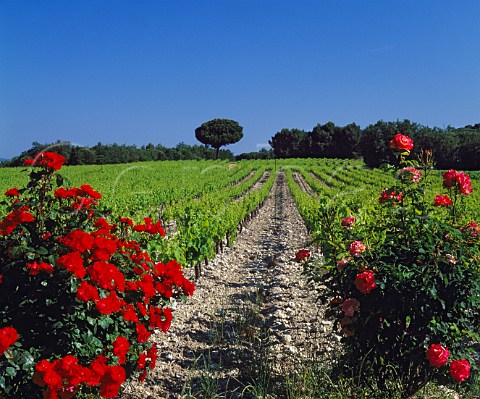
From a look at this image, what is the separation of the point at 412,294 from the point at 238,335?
8.86 feet

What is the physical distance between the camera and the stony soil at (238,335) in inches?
166

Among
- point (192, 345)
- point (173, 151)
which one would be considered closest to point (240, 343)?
point (192, 345)

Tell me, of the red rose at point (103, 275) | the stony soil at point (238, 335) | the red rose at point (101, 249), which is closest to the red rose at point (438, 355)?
the stony soil at point (238, 335)

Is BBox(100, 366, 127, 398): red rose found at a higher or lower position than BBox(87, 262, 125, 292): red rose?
lower

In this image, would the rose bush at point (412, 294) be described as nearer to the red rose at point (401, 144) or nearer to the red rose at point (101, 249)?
the red rose at point (401, 144)

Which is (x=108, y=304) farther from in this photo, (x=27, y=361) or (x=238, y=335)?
(x=238, y=335)

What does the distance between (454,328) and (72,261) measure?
8.95 feet

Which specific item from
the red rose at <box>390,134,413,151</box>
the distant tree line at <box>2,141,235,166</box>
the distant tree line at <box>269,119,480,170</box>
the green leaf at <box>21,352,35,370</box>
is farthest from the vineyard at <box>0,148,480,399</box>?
the distant tree line at <box>2,141,235,166</box>

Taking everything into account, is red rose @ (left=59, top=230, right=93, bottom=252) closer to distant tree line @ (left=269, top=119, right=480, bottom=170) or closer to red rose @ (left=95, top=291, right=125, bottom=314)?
red rose @ (left=95, top=291, right=125, bottom=314)

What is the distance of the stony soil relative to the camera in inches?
166

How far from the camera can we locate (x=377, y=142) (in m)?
62.1

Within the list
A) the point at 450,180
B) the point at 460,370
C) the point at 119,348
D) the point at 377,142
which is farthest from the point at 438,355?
the point at 377,142

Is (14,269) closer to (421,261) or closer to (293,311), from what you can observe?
(421,261)

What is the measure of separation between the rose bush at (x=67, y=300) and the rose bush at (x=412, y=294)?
4.76ft
